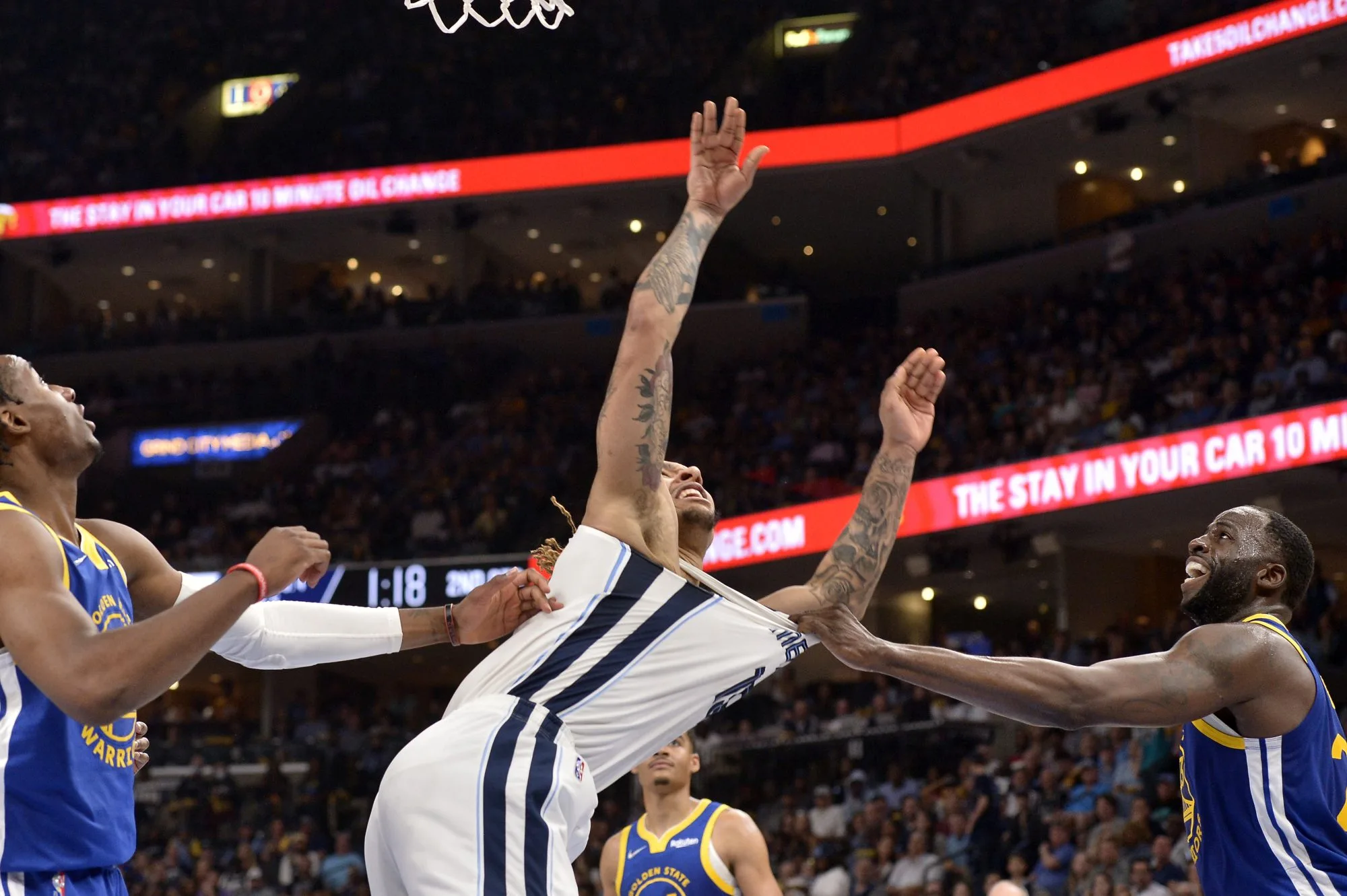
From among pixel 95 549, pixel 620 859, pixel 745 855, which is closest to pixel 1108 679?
pixel 95 549

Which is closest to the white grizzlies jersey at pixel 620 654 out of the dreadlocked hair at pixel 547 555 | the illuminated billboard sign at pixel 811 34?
the dreadlocked hair at pixel 547 555

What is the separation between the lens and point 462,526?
23828 millimetres

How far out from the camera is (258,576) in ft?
10.4

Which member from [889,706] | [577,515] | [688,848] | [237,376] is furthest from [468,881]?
[237,376]

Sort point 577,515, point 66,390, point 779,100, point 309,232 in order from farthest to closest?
point 309,232 < point 779,100 < point 577,515 < point 66,390

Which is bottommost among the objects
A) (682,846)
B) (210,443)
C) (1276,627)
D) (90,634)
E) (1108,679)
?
(682,846)

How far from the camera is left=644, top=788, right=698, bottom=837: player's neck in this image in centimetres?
816

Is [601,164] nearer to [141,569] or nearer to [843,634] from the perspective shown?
[141,569]

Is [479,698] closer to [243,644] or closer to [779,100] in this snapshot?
[243,644]

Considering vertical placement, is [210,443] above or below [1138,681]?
above

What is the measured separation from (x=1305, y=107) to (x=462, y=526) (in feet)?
52.5

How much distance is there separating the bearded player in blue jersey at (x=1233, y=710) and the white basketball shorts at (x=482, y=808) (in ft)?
2.80

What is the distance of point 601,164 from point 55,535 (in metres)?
24.6

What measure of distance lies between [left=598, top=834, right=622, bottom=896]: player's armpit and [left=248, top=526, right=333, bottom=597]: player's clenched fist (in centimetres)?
515
